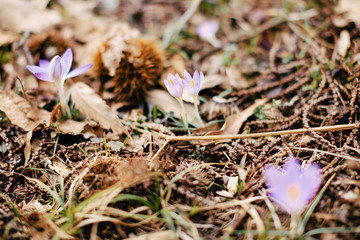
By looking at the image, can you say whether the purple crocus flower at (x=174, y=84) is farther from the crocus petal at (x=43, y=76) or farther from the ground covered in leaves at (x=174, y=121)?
the crocus petal at (x=43, y=76)

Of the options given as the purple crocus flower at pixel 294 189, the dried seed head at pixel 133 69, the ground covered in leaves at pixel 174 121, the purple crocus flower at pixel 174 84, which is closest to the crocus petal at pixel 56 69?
the ground covered in leaves at pixel 174 121

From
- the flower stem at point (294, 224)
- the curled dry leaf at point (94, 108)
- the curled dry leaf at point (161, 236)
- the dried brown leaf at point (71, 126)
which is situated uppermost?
the curled dry leaf at point (94, 108)

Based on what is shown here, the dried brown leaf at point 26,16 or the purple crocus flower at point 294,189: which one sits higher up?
the dried brown leaf at point 26,16

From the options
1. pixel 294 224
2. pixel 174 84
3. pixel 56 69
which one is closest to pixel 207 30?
pixel 174 84

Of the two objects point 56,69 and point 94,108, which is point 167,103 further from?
point 56,69

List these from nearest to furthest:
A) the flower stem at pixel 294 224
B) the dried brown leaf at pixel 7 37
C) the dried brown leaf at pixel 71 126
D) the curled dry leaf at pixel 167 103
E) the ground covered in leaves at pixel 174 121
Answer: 1. the flower stem at pixel 294 224
2. the ground covered in leaves at pixel 174 121
3. the dried brown leaf at pixel 71 126
4. the curled dry leaf at pixel 167 103
5. the dried brown leaf at pixel 7 37

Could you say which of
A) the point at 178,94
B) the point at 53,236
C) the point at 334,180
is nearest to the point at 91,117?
the point at 178,94

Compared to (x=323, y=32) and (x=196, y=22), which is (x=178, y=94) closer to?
(x=196, y=22)
